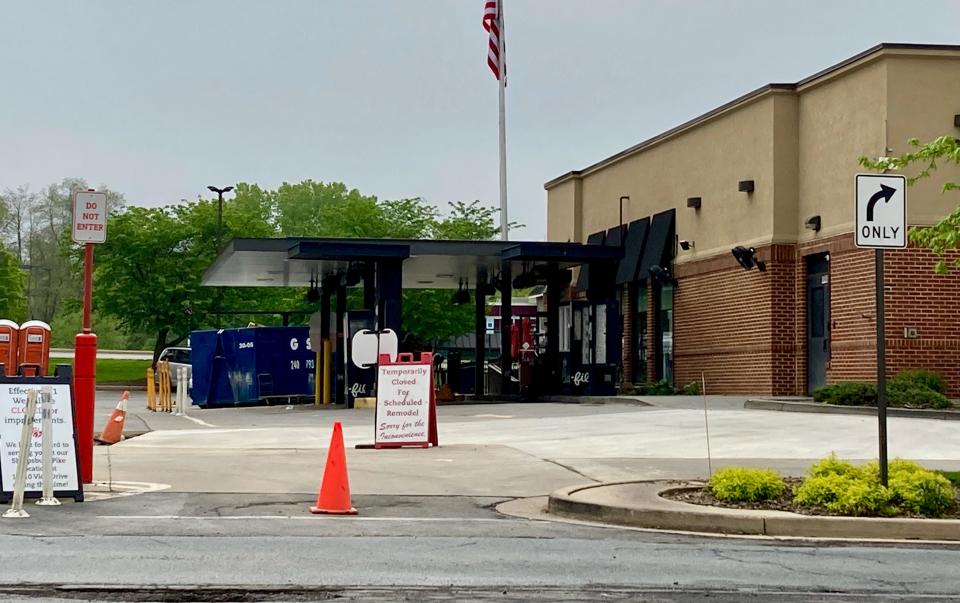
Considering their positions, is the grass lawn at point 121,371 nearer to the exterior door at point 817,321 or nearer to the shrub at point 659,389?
the shrub at point 659,389

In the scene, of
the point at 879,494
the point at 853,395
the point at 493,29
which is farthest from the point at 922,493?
the point at 493,29

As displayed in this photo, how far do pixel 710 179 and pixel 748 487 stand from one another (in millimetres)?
21012

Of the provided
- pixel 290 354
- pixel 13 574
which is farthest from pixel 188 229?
pixel 13 574

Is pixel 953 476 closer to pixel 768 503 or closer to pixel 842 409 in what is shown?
pixel 768 503

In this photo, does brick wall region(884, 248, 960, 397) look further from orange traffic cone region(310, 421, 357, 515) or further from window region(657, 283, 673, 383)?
orange traffic cone region(310, 421, 357, 515)

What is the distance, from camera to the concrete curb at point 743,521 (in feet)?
37.8

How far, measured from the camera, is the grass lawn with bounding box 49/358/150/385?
62400 millimetres

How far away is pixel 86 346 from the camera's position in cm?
1364

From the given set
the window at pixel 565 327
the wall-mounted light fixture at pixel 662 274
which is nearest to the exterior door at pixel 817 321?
the wall-mounted light fixture at pixel 662 274

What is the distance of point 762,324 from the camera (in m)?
29.8

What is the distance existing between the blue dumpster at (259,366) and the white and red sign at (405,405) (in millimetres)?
16584

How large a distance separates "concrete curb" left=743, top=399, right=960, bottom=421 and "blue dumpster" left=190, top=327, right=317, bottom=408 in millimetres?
13850

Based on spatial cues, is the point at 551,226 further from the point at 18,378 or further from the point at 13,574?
the point at 13,574

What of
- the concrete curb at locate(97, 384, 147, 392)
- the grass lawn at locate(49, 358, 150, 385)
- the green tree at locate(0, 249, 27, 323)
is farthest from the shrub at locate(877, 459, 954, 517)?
the green tree at locate(0, 249, 27, 323)
